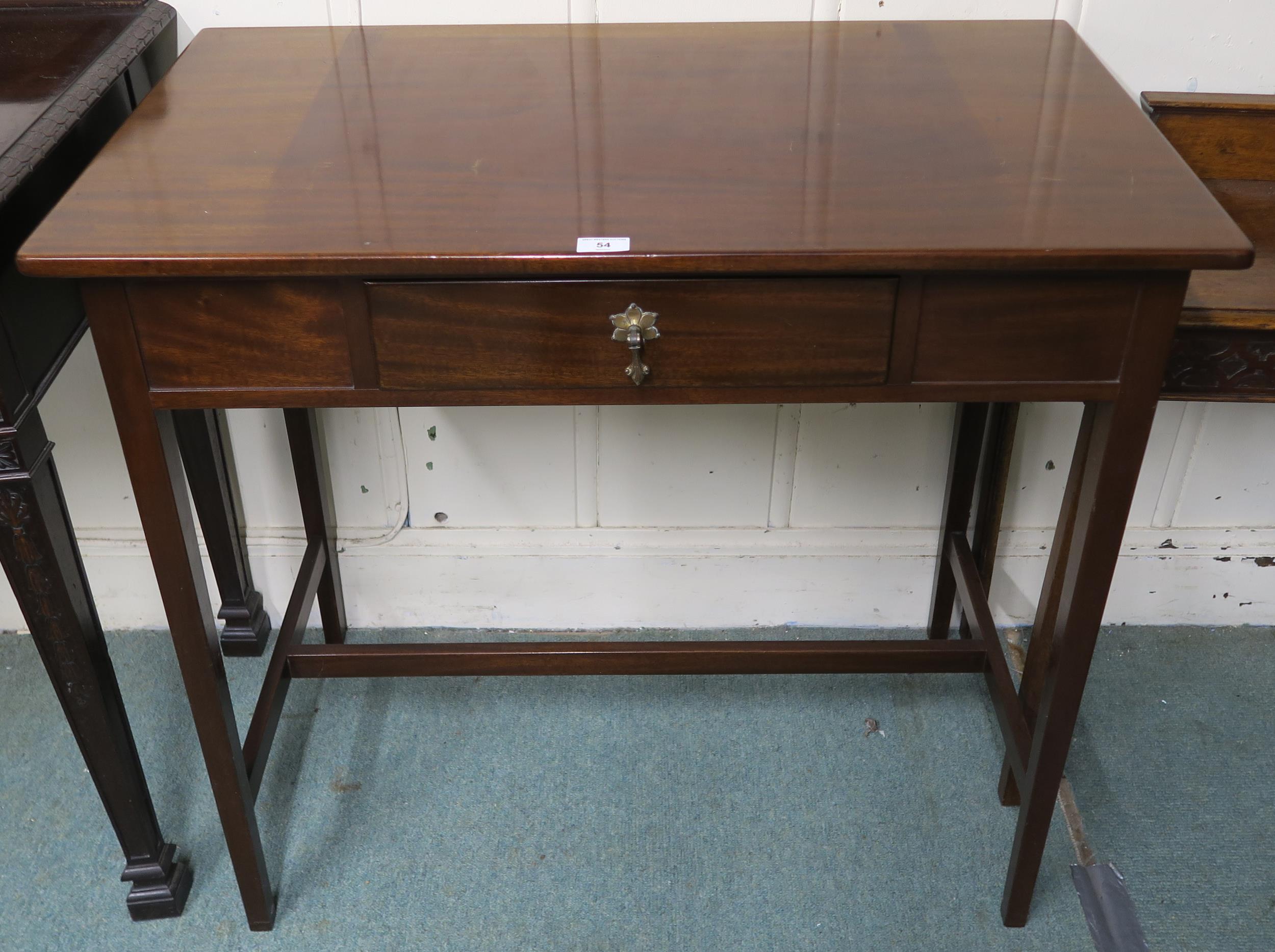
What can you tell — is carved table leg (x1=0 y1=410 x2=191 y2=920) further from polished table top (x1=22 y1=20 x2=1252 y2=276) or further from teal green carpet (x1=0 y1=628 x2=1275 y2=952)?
polished table top (x1=22 y1=20 x2=1252 y2=276)

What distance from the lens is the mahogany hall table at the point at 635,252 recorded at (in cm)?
102

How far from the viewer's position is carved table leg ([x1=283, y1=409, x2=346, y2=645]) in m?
1.75

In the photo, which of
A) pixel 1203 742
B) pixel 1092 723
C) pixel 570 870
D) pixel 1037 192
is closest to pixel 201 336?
pixel 1037 192

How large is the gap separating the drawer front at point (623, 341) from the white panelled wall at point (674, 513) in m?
0.70

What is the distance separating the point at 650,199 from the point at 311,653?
0.90 metres

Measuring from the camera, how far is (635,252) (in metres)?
1.00

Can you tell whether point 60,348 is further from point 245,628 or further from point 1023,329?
point 1023,329

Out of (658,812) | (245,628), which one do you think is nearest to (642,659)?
(658,812)

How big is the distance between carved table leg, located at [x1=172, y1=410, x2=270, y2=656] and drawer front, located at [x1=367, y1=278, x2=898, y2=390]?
2.26ft

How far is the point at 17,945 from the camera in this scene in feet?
4.96

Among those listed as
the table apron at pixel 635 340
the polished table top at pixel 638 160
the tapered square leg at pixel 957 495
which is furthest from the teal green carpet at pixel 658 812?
the polished table top at pixel 638 160

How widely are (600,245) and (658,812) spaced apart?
0.98m

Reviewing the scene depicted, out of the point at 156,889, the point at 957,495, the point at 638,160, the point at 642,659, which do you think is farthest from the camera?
the point at 957,495

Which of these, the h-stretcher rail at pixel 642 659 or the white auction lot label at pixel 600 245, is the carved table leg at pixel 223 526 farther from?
the white auction lot label at pixel 600 245
